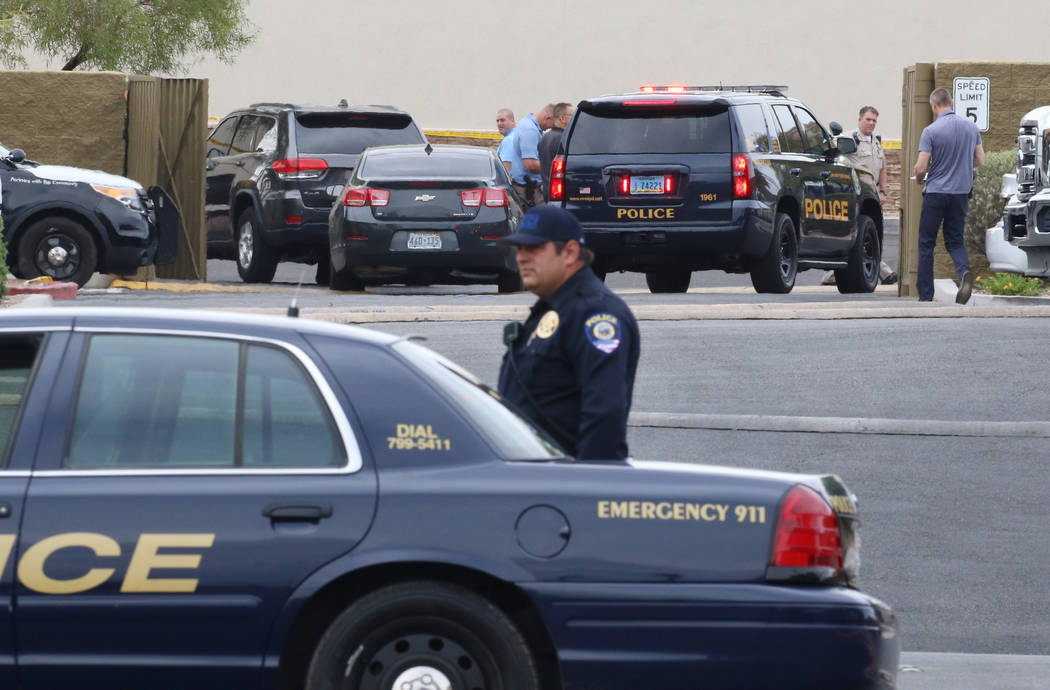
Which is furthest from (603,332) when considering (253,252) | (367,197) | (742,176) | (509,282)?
(253,252)

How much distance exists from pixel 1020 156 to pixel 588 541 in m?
13.6

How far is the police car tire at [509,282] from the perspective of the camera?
1809 cm

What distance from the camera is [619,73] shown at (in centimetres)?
4103

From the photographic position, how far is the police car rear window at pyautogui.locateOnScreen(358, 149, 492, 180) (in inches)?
695

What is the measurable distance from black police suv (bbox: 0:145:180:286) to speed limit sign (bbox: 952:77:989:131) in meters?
7.78

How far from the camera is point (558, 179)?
17.2 meters

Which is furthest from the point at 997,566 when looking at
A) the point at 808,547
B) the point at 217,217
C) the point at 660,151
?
the point at 217,217

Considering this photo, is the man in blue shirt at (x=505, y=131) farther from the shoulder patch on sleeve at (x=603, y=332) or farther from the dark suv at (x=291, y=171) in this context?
the shoulder patch on sleeve at (x=603, y=332)

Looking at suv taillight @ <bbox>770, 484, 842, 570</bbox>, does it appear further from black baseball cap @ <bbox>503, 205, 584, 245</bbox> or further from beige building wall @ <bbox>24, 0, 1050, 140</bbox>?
beige building wall @ <bbox>24, 0, 1050, 140</bbox>

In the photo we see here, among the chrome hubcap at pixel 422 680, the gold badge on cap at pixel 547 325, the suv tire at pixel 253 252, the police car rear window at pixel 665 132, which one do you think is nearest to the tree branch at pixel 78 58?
the suv tire at pixel 253 252

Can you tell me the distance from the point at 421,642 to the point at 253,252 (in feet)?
50.2

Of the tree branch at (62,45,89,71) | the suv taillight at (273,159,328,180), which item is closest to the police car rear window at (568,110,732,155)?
the suv taillight at (273,159,328,180)

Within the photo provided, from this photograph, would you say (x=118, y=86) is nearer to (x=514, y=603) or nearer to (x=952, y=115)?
(x=952, y=115)

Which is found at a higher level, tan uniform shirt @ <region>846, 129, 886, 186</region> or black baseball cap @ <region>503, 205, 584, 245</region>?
tan uniform shirt @ <region>846, 129, 886, 186</region>
